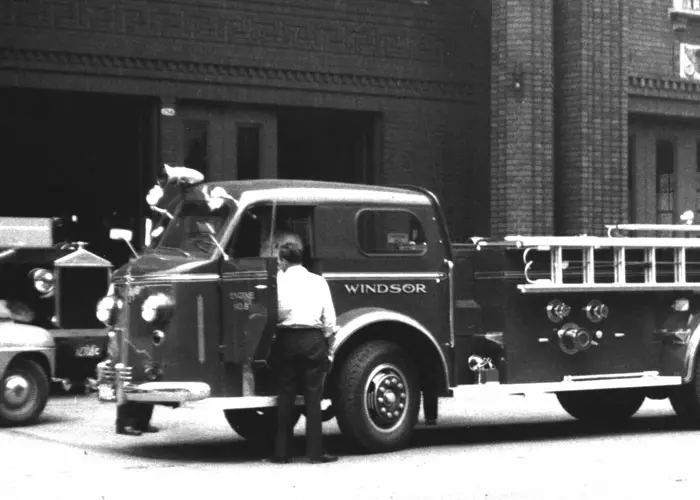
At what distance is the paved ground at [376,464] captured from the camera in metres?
10.1

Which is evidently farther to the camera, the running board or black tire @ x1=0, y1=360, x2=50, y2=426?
black tire @ x1=0, y1=360, x2=50, y2=426

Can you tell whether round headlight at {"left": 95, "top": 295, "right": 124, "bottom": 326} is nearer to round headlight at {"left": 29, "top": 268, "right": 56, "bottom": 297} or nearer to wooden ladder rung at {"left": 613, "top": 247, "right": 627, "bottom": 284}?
round headlight at {"left": 29, "top": 268, "right": 56, "bottom": 297}

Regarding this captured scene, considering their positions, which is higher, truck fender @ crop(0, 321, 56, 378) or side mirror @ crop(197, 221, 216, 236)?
side mirror @ crop(197, 221, 216, 236)

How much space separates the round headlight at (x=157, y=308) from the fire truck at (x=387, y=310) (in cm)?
1

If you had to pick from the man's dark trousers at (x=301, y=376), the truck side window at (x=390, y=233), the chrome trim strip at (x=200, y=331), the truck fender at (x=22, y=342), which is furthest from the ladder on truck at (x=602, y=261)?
the truck fender at (x=22, y=342)

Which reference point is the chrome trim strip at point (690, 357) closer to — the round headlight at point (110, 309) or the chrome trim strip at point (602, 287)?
the chrome trim strip at point (602, 287)

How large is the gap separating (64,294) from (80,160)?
5954 mm

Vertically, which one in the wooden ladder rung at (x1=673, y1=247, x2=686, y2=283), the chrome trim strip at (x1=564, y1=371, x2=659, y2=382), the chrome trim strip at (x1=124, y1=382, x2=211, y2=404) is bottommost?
the chrome trim strip at (x1=564, y1=371, x2=659, y2=382)

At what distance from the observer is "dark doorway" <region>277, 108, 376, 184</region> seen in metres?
21.9

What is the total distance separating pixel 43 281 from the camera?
16.7 metres

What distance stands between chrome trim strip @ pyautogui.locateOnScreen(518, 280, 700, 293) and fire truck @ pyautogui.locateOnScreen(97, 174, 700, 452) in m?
0.02

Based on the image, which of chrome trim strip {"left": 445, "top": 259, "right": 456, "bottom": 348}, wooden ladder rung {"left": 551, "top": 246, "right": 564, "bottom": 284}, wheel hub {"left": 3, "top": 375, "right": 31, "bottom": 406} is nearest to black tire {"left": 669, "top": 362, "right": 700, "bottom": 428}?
wooden ladder rung {"left": 551, "top": 246, "right": 564, "bottom": 284}

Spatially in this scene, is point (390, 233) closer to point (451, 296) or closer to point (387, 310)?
point (387, 310)

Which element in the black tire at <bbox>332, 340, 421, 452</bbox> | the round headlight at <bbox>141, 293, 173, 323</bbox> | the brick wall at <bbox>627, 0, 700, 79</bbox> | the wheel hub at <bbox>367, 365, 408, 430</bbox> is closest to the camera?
the round headlight at <bbox>141, 293, 173, 323</bbox>
